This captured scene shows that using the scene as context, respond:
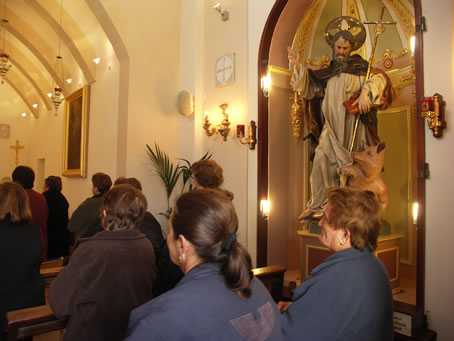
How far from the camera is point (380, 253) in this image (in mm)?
4301

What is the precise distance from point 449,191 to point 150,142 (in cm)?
464

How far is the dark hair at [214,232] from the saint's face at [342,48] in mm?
3765

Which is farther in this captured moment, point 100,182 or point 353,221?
point 100,182

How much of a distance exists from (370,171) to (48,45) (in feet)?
28.1

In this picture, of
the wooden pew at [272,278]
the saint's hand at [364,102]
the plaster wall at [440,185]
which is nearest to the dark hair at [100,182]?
the wooden pew at [272,278]

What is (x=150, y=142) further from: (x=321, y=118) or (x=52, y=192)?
(x=321, y=118)

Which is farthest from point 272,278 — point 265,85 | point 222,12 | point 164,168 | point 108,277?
point 222,12

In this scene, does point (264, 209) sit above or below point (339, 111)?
below

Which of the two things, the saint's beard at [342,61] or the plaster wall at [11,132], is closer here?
the saint's beard at [342,61]

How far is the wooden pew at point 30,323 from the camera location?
2125mm

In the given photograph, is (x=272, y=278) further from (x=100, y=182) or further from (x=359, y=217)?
(x=100, y=182)

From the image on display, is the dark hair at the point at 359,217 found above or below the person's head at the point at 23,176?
below

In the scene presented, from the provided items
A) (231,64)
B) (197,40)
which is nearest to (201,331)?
(231,64)

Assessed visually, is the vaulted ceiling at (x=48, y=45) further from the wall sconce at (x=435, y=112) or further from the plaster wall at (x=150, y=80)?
the wall sconce at (x=435, y=112)
